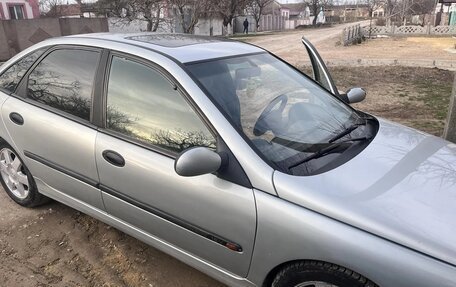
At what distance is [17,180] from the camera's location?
359 cm

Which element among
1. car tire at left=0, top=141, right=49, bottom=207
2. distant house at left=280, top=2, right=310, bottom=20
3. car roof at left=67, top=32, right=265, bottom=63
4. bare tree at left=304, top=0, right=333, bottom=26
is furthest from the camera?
distant house at left=280, top=2, right=310, bottom=20

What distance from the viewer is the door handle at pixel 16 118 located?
10.3 ft

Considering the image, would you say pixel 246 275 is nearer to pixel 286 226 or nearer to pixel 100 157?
pixel 286 226

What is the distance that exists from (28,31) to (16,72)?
615 inches

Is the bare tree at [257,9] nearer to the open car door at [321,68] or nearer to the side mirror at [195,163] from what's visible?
the open car door at [321,68]

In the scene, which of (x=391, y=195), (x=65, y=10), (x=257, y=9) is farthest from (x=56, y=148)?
(x=257, y=9)

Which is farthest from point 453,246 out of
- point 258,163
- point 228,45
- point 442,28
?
point 442,28

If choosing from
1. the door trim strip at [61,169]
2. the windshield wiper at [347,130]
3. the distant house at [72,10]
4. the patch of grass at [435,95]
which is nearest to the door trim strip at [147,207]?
the door trim strip at [61,169]

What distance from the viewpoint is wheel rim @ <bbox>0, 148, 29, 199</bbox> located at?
11.5 ft

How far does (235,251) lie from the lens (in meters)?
2.17

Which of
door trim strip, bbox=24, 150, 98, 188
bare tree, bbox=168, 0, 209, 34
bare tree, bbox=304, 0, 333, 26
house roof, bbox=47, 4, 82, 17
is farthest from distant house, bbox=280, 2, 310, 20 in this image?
door trim strip, bbox=24, 150, 98, 188

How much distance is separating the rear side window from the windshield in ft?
5.24

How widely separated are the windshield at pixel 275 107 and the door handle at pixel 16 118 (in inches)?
62.3

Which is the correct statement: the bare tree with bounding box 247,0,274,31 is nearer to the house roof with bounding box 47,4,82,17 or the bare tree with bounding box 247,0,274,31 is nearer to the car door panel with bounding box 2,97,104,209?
the house roof with bounding box 47,4,82,17
